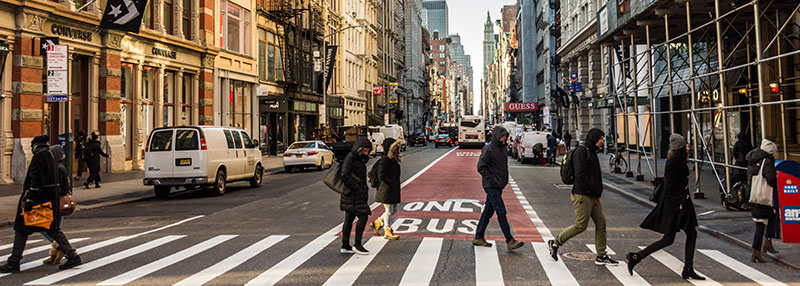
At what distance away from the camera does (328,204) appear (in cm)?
1467

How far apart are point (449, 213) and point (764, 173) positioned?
6145mm

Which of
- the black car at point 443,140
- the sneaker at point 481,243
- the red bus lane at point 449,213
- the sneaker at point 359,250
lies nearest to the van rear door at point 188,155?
the red bus lane at point 449,213

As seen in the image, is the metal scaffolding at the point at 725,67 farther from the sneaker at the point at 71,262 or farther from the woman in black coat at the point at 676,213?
the sneaker at the point at 71,262

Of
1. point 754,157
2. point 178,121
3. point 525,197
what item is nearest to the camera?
point 754,157

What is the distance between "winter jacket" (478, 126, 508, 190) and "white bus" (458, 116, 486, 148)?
49506mm

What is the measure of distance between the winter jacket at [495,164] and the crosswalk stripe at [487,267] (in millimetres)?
914

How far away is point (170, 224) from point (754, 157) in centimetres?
996

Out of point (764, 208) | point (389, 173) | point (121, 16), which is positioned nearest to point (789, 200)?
point (764, 208)

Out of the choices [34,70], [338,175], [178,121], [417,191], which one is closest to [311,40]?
[178,121]

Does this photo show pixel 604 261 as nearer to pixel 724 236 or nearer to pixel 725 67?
pixel 724 236

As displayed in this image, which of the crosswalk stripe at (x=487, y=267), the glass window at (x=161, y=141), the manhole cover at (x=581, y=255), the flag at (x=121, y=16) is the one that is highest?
the flag at (x=121, y=16)

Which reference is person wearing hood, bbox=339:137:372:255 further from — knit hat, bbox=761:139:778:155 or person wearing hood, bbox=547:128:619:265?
knit hat, bbox=761:139:778:155

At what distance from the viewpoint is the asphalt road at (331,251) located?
6.97 metres

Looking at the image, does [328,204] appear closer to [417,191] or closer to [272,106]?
[417,191]
